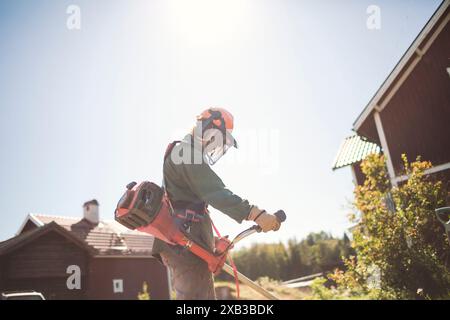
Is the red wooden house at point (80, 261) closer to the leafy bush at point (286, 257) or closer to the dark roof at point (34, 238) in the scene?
the dark roof at point (34, 238)

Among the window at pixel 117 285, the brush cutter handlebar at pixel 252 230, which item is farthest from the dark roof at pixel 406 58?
the window at pixel 117 285

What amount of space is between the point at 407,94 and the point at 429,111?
1057 mm

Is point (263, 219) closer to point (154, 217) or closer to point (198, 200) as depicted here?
point (198, 200)

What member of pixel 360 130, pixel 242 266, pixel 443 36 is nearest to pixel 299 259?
pixel 242 266

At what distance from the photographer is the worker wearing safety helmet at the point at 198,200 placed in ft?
9.09

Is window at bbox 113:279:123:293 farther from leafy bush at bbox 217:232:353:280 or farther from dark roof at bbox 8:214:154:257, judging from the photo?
leafy bush at bbox 217:232:353:280

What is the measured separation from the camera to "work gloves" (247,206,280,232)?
2832 mm

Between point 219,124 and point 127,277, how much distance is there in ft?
71.8

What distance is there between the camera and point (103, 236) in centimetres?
2356

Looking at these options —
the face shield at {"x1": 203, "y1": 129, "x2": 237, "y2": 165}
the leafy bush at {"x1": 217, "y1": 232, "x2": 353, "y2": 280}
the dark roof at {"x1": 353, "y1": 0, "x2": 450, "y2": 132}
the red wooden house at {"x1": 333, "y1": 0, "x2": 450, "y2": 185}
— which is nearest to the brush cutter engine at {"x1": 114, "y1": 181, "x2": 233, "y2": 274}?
the face shield at {"x1": 203, "y1": 129, "x2": 237, "y2": 165}

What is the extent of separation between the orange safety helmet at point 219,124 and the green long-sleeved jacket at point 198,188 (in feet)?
0.69

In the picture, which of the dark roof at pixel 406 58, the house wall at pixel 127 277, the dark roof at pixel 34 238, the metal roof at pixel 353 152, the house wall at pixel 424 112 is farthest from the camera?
the house wall at pixel 127 277

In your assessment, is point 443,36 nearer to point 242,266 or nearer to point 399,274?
point 399,274

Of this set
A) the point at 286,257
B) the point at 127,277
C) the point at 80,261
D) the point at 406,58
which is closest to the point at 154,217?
the point at 406,58
